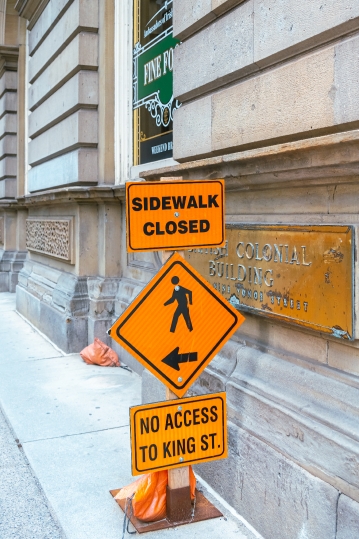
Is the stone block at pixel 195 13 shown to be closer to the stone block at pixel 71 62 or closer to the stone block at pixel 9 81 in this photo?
the stone block at pixel 71 62

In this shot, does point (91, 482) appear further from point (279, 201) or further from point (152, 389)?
point (279, 201)

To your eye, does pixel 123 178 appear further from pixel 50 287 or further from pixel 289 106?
pixel 289 106

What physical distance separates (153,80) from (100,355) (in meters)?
3.33

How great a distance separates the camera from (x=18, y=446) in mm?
4840

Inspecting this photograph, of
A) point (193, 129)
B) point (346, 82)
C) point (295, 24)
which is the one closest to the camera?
point (346, 82)

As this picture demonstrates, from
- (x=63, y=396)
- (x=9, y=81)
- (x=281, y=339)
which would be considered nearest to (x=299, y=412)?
(x=281, y=339)

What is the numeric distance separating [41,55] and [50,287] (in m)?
4.11

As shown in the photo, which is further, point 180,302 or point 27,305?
point 27,305

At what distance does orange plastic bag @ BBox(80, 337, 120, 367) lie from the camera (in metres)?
7.31

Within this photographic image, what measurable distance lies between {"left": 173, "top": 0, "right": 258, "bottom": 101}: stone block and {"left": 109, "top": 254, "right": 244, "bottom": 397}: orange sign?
171 cm

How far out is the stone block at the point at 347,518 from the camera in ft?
9.13

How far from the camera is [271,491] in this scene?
3379 mm

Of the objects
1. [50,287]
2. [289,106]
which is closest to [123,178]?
[50,287]

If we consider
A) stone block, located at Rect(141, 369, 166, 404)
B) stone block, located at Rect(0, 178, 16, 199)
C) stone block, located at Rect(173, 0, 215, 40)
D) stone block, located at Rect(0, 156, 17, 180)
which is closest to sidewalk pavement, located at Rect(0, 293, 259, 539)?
stone block, located at Rect(141, 369, 166, 404)
